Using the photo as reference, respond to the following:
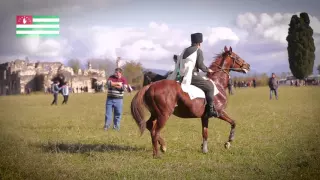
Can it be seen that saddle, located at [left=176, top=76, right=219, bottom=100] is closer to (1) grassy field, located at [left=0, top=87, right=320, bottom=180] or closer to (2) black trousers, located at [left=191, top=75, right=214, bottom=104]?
(2) black trousers, located at [left=191, top=75, right=214, bottom=104]

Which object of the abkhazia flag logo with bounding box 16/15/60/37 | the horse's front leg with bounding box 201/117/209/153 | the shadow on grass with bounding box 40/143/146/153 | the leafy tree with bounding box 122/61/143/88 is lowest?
the shadow on grass with bounding box 40/143/146/153

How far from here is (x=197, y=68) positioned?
920 centimetres

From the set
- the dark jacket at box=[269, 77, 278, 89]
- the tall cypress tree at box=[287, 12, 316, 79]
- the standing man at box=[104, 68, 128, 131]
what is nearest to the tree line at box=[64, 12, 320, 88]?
the tall cypress tree at box=[287, 12, 316, 79]

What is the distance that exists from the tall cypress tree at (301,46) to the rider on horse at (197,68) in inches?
94.5

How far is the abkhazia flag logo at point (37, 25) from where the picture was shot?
935 cm

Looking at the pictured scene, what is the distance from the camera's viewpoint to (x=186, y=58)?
8930 millimetres

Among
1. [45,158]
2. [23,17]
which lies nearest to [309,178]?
[45,158]

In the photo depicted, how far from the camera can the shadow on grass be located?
962 cm

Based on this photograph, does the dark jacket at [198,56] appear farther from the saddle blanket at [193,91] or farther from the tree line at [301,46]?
the tree line at [301,46]

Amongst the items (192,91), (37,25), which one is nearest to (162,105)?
(192,91)

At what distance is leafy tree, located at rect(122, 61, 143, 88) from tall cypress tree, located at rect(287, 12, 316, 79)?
4671mm

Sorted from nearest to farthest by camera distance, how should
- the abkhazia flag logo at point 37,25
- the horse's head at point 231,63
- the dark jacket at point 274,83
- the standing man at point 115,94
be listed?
the abkhazia flag logo at point 37,25
the horse's head at point 231,63
the standing man at point 115,94
the dark jacket at point 274,83

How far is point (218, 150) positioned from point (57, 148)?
4.15 m

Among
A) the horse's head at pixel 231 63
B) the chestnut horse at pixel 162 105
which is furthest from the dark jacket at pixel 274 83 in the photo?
the chestnut horse at pixel 162 105
